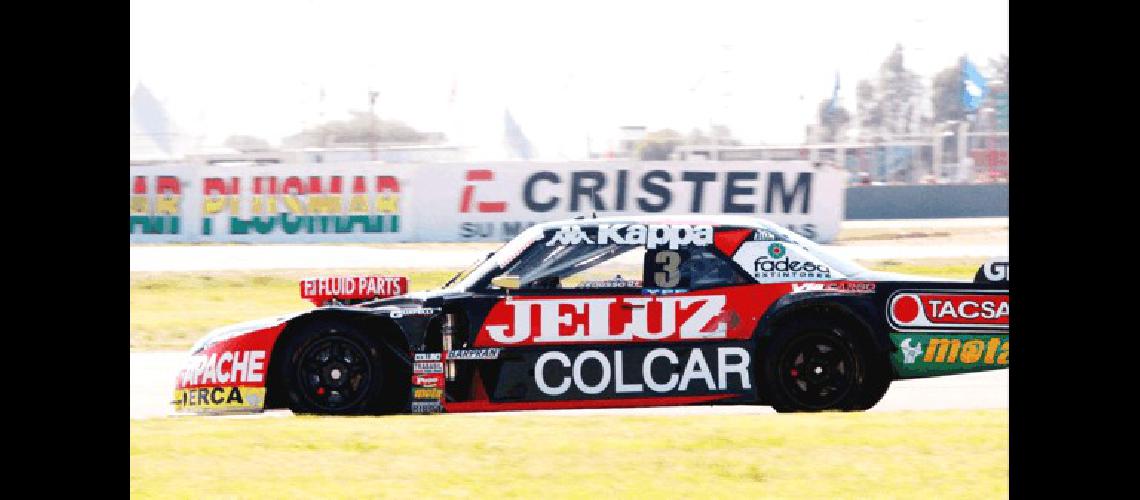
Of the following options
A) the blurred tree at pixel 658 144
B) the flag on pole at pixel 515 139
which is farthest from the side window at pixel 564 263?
the blurred tree at pixel 658 144

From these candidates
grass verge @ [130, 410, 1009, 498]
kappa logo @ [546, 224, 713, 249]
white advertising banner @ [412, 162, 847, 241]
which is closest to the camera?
grass verge @ [130, 410, 1009, 498]

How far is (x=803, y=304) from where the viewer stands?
8406 mm

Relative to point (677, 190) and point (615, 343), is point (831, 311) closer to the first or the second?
point (615, 343)

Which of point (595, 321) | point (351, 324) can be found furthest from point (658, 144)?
point (351, 324)

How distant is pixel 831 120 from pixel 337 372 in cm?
3506

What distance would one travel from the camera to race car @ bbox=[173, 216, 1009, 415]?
8.30 m

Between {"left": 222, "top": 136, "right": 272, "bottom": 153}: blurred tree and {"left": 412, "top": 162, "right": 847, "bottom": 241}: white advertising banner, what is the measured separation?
9.57 m

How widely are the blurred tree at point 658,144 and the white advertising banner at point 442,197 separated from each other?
30.8 feet

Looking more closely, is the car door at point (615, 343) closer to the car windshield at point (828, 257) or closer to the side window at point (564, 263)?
the side window at point (564, 263)

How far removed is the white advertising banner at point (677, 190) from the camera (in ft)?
90.1

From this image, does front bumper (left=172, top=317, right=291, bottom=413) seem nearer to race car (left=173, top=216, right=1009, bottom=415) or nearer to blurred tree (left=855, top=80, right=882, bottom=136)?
race car (left=173, top=216, right=1009, bottom=415)

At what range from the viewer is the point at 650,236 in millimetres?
8633

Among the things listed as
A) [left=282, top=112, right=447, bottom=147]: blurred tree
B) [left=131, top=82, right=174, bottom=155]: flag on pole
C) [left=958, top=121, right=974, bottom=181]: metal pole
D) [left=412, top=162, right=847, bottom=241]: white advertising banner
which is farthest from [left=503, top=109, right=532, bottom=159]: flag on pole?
[left=131, top=82, right=174, bottom=155]: flag on pole
